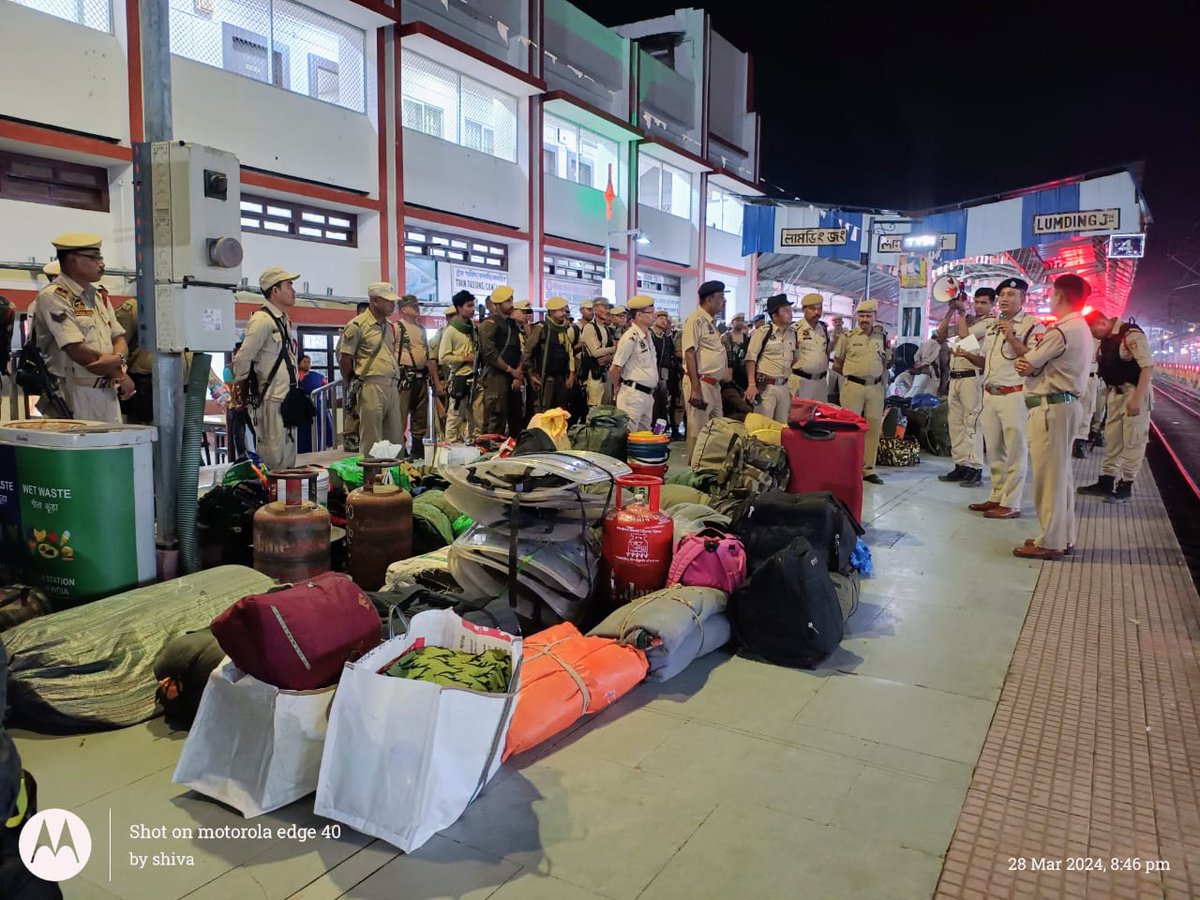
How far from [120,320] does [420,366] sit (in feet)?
10.5

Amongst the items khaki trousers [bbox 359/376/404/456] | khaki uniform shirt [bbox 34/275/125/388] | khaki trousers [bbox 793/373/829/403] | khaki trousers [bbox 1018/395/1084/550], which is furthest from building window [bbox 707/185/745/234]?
khaki uniform shirt [bbox 34/275/125/388]

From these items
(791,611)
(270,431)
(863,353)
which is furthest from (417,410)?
(791,611)

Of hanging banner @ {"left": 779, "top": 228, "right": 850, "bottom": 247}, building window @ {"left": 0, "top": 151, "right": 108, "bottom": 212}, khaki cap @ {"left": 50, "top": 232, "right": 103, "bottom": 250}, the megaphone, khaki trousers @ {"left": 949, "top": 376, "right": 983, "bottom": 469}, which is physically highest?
hanging banner @ {"left": 779, "top": 228, "right": 850, "bottom": 247}

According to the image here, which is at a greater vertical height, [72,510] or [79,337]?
[79,337]

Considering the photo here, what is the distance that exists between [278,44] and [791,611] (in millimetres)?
13321

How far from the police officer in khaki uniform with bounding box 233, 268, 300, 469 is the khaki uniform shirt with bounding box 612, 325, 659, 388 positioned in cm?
320

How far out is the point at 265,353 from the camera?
583 cm

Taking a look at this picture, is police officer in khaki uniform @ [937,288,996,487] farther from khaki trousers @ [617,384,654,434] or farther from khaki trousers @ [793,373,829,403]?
khaki trousers @ [617,384,654,434]

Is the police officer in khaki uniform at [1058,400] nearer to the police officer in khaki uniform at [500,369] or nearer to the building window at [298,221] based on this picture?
the police officer in khaki uniform at [500,369]

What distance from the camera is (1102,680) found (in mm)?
3789

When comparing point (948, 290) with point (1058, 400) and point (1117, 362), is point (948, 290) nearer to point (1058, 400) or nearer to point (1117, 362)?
point (1117, 362)

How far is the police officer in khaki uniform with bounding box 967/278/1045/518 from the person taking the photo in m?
7.22

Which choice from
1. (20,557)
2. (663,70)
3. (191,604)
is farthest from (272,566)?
(663,70)

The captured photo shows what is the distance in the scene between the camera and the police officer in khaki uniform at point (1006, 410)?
7219mm
